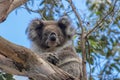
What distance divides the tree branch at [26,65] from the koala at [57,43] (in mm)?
936

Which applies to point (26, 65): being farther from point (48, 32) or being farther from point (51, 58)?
point (48, 32)

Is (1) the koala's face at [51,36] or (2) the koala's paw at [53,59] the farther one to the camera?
(1) the koala's face at [51,36]

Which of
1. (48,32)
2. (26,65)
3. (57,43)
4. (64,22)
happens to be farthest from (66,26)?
(26,65)

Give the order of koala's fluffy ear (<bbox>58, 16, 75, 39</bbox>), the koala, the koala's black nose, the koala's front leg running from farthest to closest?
koala's fluffy ear (<bbox>58, 16, 75, 39</bbox>) → the koala's black nose → the koala → the koala's front leg

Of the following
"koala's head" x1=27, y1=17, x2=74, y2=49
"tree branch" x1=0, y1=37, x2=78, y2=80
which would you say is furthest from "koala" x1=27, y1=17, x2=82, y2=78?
"tree branch" x1=0, y1=37, x2=78, y2=80

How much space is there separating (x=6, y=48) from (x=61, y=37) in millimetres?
1852

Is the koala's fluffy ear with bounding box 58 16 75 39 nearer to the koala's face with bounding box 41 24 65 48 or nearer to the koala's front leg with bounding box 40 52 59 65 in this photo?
the koala's face with bounding box 41 24 65 48

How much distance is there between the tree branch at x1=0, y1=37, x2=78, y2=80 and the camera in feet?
11.5

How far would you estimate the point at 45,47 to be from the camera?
520 cm

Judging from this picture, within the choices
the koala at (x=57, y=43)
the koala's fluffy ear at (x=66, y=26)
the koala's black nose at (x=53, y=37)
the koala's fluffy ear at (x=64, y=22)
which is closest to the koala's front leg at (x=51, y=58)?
the koala at (x=57, y=43)

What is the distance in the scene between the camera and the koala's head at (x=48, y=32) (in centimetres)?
516

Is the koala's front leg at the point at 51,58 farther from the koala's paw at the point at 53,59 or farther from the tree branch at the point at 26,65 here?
the tree branch at the point at 26,65

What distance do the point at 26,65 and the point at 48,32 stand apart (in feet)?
5.29

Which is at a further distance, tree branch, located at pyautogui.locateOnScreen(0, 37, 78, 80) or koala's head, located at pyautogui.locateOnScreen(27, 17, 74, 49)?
koala's head, located at pyautogui.locateOnScreen(27, 17, 74, 49)
